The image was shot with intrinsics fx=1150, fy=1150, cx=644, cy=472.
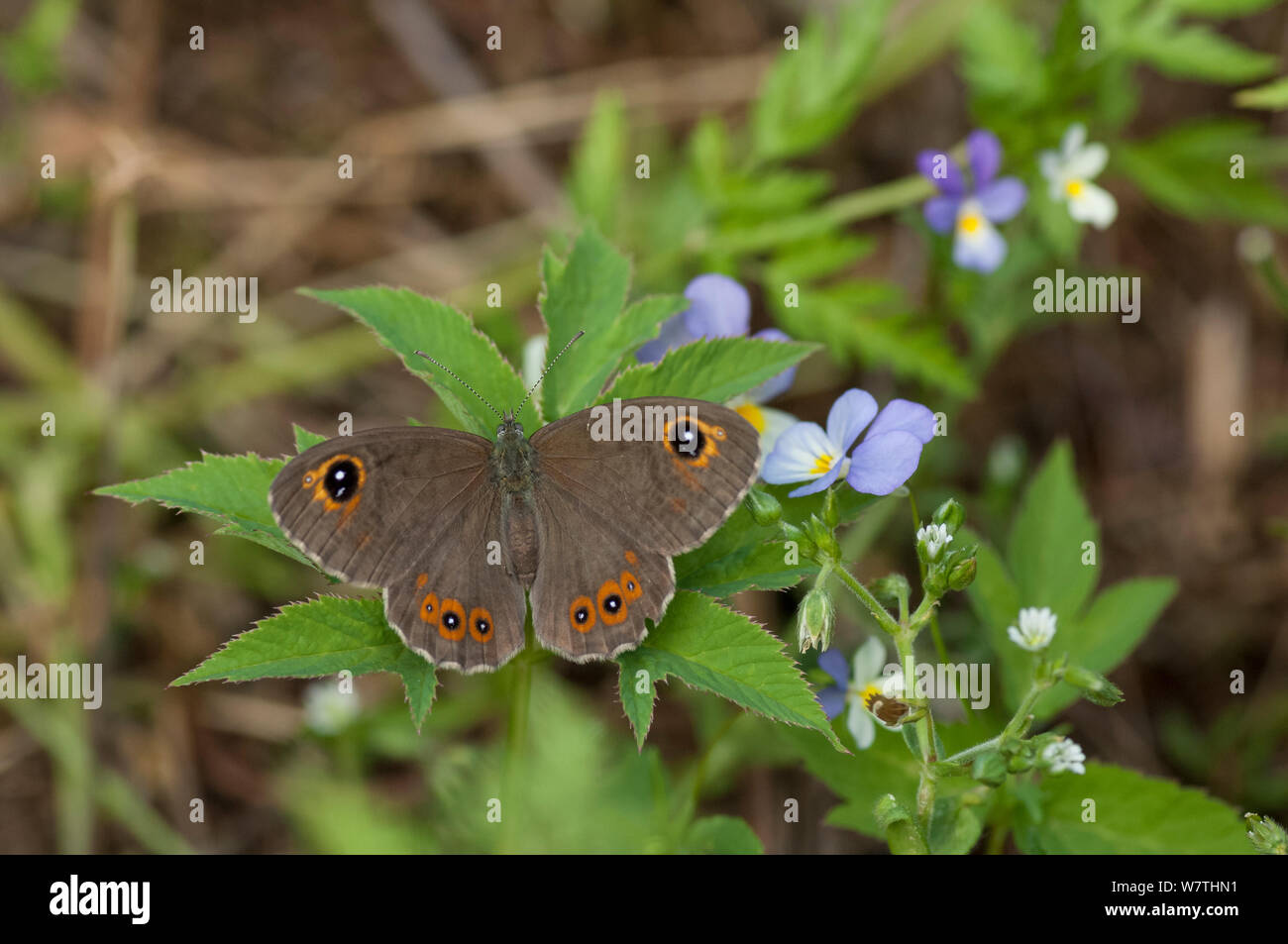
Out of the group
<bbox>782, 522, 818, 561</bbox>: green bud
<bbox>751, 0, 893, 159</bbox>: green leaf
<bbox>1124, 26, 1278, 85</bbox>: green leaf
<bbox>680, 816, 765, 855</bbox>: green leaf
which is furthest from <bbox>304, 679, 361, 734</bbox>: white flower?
<bbox>1124, 26, 1278, 85</bbox>: green leaf

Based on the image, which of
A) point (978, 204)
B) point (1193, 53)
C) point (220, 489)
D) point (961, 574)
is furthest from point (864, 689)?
point (1193, 53)

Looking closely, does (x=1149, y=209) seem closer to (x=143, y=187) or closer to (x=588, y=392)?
(x=588, y=392)

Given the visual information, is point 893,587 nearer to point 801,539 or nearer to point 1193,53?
point 801,539

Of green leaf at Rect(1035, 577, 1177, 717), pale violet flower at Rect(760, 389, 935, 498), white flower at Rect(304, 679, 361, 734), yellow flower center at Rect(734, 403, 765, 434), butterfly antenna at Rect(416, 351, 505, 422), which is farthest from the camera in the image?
white flower at Rect(304, 679, 361, 734)

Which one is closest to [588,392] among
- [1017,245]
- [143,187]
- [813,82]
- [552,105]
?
[813,82]

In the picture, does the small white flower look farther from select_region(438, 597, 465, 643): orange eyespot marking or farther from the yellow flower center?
select_region(438, 597, 465, 643): orange eyespot marking

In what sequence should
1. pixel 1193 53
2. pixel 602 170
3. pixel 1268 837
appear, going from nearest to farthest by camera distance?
1. pixel 1268 837
2. pixel 1193 53
3. pixel 602 170
